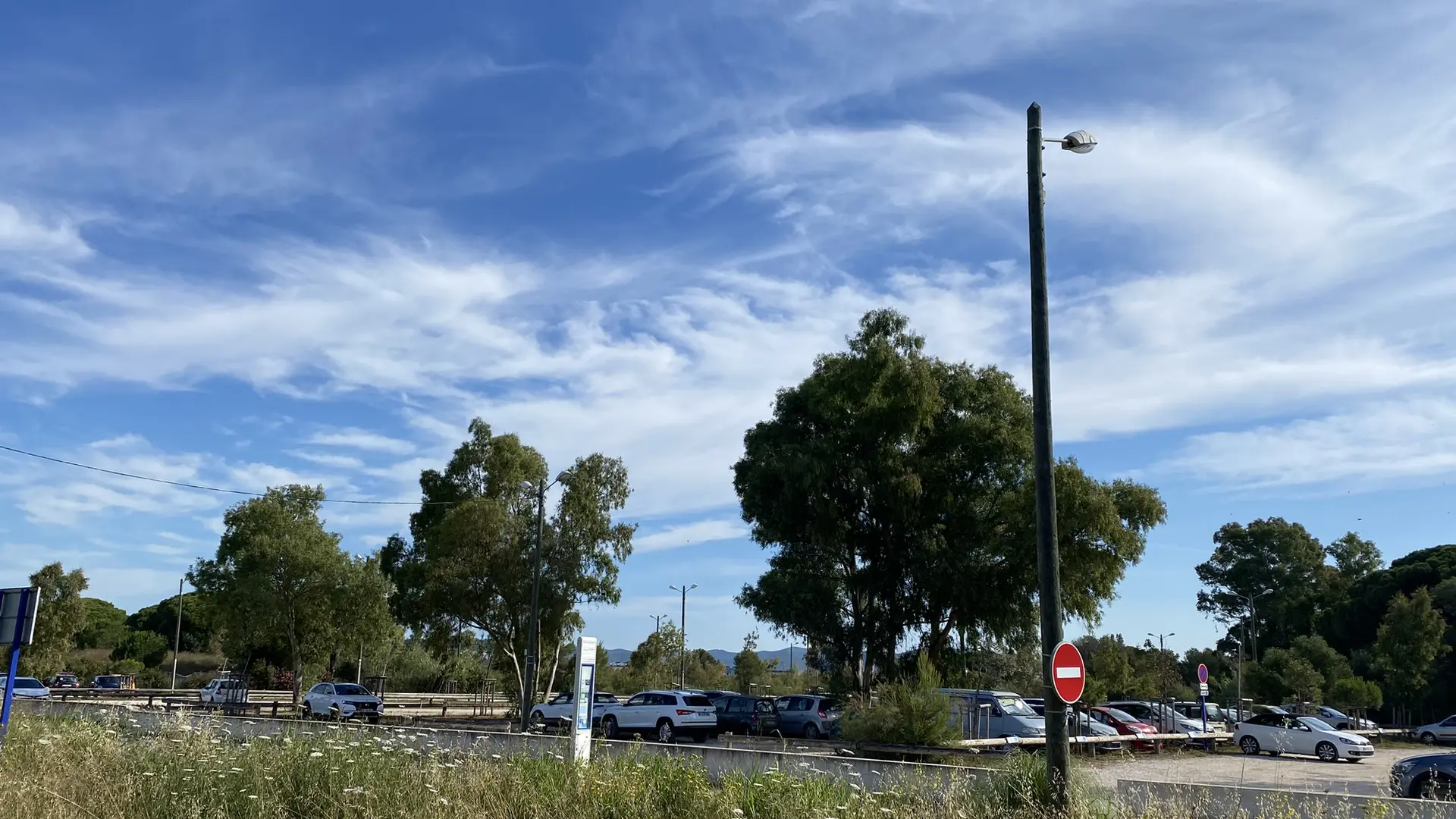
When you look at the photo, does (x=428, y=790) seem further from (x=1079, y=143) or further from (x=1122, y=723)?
(x=1122, y=723)

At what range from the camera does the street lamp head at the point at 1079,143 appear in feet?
39.0

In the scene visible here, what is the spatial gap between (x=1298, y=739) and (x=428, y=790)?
30.9 metres

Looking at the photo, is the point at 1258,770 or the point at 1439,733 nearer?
the point at 1258,770

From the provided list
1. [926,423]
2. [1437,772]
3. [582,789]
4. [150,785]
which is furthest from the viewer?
[926,423]

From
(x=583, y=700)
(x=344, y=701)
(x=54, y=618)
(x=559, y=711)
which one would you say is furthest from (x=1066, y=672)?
(x=54, y=618)

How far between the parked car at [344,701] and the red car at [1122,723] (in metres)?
25.0

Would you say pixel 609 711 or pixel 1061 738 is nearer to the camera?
pixel 1061 738

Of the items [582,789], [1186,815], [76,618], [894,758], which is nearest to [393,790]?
[582,789]

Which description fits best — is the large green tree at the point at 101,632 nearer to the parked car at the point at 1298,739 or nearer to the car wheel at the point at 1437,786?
the parked car at the point at 1298,739

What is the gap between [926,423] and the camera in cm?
4000

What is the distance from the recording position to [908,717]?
24516 mm

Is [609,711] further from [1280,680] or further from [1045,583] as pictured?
[1280,680]

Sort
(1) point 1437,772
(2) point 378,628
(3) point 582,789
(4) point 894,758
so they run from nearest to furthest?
(3) point 582,789 → (1) point 1437,772 → (4) point 894,758 → (2) point 378,628

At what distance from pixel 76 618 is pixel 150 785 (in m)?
53.2
